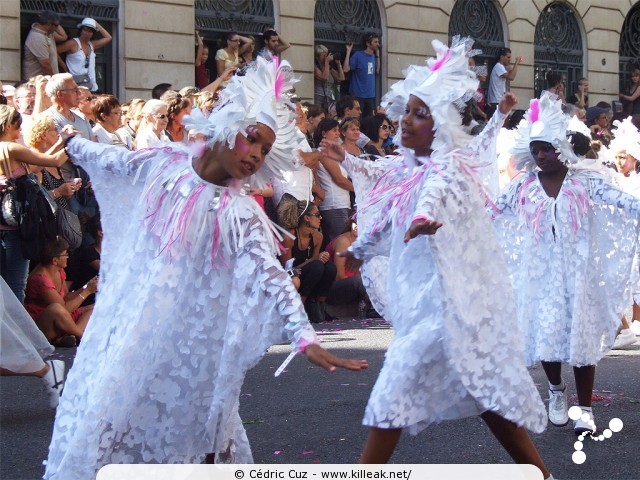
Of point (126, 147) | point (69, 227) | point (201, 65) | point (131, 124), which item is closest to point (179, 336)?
point (126, 147)

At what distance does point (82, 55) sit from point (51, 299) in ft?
14.7

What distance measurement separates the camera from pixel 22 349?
6.63 metres

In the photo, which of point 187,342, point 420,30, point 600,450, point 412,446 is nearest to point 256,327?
point 187,342

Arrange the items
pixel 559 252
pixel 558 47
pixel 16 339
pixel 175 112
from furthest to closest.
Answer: pixel 558 47
pixel 175 112
pixel 559 252
pixel 16 339

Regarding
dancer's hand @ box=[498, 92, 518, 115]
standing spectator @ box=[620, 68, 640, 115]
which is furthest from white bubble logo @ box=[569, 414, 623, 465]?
standing spectator @ box=[620, 68, 640, 115]

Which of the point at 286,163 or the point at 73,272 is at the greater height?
the point at 286,163

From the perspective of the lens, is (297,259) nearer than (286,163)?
No

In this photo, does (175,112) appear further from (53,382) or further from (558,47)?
(558,47)

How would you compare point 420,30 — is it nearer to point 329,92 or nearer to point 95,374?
point 329,92

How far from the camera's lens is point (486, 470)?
5328 mm

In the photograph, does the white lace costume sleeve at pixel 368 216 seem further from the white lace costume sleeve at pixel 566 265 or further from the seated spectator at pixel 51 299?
the seated spectator at pixel 51 299

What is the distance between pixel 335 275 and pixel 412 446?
5179 millimetres

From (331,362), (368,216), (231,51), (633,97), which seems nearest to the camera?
A: (331,362)

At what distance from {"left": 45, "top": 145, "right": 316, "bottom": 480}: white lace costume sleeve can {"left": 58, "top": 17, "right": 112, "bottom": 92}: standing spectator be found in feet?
28.0
